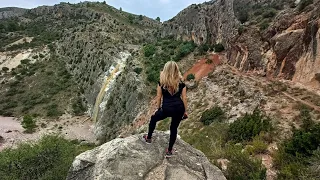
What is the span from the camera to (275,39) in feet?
88.4

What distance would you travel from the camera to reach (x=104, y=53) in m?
58.4

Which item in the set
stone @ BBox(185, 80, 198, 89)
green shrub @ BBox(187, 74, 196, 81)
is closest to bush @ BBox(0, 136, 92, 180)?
stone @ BBox(185, 80, 198, 89)

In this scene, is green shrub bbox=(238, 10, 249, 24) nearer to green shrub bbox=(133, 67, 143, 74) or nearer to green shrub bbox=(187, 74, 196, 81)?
green shrub bbox=(187, 74, 196, 81)

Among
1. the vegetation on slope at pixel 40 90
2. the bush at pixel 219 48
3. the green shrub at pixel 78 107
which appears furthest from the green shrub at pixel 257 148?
the vegetation on slope at pixel 40 90

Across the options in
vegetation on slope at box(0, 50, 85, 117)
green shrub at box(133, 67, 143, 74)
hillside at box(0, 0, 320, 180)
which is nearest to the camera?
hillside at box(0, 0, 320, 180)

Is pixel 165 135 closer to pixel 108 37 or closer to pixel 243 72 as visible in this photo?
Answer: pixel 243 72

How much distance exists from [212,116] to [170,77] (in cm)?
1743

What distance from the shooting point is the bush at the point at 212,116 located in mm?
24438

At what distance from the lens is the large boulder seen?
8242 millimetres

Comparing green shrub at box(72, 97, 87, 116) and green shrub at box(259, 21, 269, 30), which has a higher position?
green shrub at box(259, 21, 269, 30)

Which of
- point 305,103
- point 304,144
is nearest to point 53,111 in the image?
point 305,103

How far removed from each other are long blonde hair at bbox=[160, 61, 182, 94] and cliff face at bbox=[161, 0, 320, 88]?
15803 millimetres

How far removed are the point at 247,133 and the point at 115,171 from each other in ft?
35.9

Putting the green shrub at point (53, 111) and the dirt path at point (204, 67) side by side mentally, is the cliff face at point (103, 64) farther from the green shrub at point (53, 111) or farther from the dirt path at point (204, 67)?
the dirt path at point (204, 67)
